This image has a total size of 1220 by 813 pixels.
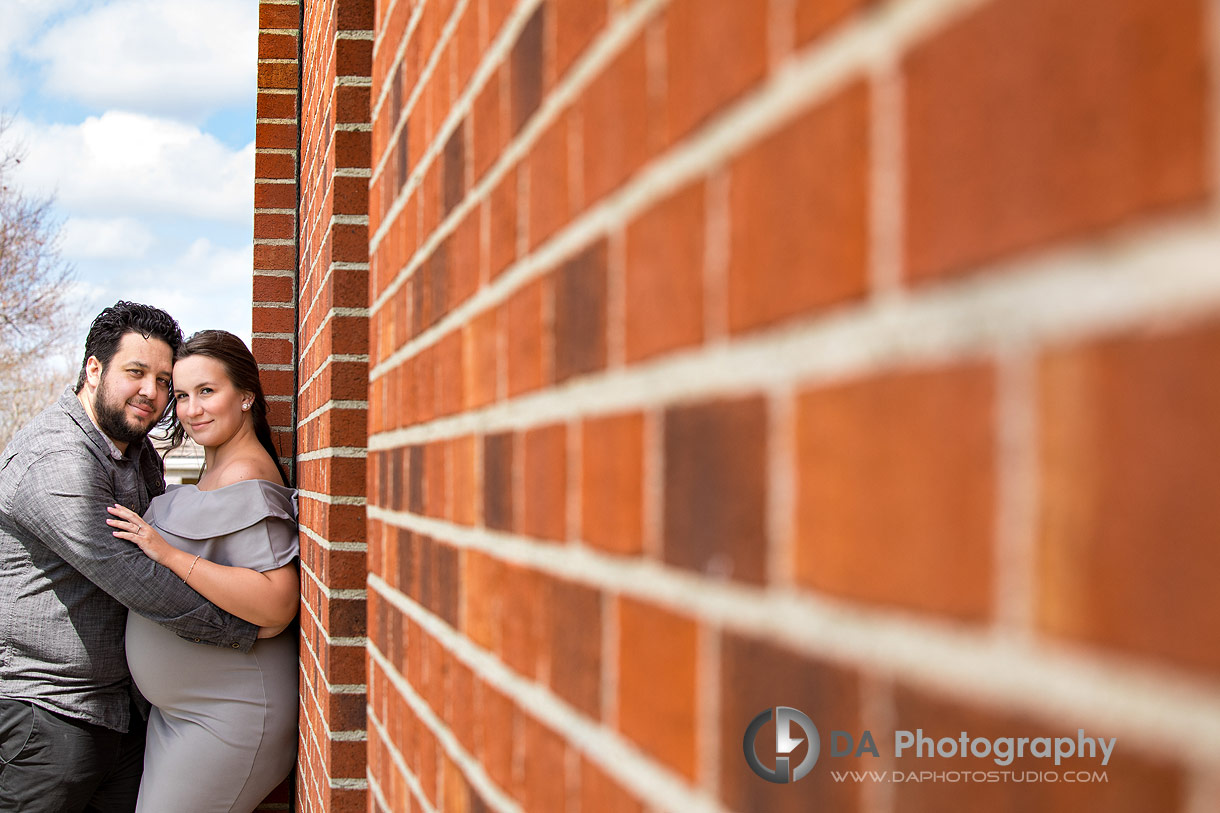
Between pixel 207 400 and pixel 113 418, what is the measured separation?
368mm

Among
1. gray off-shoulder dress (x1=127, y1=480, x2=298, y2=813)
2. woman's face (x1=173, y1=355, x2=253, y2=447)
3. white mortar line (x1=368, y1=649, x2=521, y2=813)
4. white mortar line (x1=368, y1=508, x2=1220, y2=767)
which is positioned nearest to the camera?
white mortar line (x1=368, y1=508, x2=1220, y2=767)

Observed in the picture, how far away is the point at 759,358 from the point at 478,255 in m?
0.52

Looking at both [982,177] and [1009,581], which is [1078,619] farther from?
[982,177]

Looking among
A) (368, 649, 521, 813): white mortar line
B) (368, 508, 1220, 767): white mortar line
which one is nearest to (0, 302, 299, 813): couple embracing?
(368, 649, 521, 813): white mortar line

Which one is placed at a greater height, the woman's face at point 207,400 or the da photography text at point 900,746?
the woman's face at point 207,400

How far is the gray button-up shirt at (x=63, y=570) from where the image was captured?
3133mm

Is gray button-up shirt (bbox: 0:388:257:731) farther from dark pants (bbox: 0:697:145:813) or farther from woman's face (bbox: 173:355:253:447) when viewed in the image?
woman's face (bbox: 173:355:253:447)

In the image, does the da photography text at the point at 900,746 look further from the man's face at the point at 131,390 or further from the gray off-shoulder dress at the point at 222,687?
the man's face at the point at 131,390

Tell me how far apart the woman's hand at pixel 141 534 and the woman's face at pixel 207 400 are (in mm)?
432

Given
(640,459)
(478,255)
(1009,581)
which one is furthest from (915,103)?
(478,255)

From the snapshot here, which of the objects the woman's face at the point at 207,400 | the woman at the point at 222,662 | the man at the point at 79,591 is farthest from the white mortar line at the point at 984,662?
the woman's face at the point at 207,400

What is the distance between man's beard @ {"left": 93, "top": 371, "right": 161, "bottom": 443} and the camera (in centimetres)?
354

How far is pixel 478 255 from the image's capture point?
2.97 ft

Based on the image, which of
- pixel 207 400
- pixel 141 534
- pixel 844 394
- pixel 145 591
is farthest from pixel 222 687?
pixel 844 394
